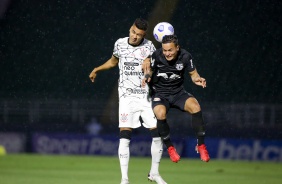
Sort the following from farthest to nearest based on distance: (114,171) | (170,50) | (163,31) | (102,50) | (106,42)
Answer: (106,42) → (102,50) → (114,171) → (163,31) → (170,50)

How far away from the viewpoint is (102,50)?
33500 mm

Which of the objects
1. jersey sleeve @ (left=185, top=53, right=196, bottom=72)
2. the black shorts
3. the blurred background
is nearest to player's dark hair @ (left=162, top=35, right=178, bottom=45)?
jersey sleeve @ (left=185, top=53, right=196, bottom=72)

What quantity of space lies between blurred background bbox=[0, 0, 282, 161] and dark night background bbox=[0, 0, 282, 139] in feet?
0.16

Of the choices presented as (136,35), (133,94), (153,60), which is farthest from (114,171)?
(153,60)

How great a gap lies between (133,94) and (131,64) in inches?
18.6

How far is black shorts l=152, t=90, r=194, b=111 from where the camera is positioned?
1043cm

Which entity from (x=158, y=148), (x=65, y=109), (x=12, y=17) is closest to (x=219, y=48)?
(x=12, y=17)

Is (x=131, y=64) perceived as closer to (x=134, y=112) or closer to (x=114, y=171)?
(x=134, y=112)

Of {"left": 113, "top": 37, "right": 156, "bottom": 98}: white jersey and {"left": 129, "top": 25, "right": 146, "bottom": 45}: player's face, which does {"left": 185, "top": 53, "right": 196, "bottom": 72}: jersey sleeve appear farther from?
{"left": 129, "top": 25, "right": 146, "bottom": 45}: player's face

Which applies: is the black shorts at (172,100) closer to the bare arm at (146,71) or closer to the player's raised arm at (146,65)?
the bare arm at (146,71)

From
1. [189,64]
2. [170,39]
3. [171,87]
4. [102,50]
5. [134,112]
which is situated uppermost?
[102,50]

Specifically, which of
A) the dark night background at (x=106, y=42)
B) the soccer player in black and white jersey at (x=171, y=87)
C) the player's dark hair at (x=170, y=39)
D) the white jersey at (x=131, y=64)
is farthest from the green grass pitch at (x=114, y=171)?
the dark night background at (x=106, y=42)

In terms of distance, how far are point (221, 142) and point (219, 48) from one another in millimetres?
16326

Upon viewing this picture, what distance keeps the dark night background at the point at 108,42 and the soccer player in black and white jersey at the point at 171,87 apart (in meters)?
18.7
